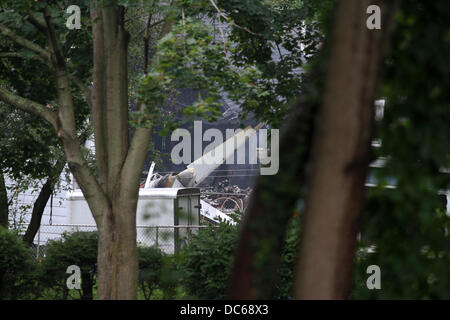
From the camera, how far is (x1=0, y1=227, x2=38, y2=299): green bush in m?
10.2

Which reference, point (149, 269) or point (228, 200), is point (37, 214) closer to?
point (149, 269)

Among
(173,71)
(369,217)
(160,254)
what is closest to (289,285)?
(160,254)

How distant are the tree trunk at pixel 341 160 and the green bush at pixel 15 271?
8.58 metres

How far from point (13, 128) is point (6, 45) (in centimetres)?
241

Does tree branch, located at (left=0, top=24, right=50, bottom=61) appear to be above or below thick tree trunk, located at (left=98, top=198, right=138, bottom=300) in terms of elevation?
above

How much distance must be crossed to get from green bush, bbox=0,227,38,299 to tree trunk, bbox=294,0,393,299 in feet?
28.1

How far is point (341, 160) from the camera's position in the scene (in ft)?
8.44

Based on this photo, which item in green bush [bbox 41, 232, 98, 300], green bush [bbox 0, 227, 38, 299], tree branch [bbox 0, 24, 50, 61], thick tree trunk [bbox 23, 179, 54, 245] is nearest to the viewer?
tree branch [bbox 0, 24, 50, 61]

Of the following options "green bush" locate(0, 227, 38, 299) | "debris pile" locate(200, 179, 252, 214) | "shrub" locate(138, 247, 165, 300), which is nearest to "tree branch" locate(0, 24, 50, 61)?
"green bush" locate(0, 227, 38, 299)

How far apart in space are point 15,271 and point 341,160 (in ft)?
29.2

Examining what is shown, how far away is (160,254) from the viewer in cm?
1088

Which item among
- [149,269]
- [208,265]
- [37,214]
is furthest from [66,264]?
[37,214]

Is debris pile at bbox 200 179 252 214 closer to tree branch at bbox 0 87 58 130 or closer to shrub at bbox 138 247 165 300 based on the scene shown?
shrub at bbox 138 247 165 300
